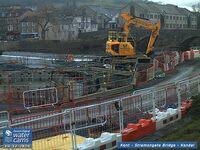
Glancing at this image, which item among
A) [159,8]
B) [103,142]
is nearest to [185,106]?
[103,142]

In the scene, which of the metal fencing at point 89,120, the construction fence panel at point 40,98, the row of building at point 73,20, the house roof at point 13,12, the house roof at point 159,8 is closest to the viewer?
the metal fencing at point 89,120

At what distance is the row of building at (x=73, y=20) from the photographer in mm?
121875

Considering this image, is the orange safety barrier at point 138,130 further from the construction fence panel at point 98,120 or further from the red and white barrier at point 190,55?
the red and white barrier at point 190,55

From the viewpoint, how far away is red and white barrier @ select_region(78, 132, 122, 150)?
34.5 feet

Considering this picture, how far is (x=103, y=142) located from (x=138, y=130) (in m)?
1.63

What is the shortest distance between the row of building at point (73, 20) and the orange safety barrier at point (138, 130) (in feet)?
340

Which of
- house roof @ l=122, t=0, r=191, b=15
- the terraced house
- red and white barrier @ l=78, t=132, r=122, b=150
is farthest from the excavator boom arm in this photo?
house roof @ l=122, t=0, r=191, b=15

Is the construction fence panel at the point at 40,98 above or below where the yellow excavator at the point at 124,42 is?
below

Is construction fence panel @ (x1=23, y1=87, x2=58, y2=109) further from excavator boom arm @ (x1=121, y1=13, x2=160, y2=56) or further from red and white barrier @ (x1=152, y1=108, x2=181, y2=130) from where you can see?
excavator boom arm @ (x1=121, y1=13, x2=160, y2=56)

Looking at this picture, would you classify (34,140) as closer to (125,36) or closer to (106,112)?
(106,112)

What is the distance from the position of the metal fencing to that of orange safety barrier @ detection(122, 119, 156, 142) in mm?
227

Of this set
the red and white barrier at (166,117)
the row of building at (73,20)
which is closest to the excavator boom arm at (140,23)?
the red and white barrier at (166,117)

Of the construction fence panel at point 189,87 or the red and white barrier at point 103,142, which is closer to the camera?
the red and white barrier at point 103,142

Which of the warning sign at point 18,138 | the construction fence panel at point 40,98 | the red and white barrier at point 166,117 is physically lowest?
the construction fence panel at point 40,98
